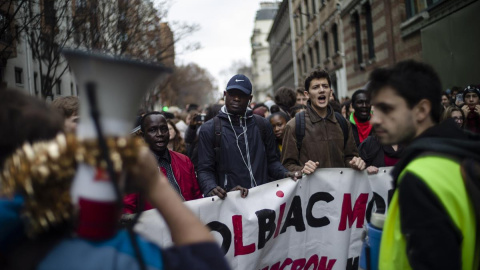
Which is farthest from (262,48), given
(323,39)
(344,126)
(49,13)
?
(344,126)

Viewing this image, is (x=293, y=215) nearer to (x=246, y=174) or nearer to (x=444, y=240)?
(x=246, y=174)

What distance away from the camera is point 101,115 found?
1.20m

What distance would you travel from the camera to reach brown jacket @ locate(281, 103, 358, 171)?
472cm

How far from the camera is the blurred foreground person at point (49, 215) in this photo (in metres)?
1.19

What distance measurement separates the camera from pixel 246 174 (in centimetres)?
439

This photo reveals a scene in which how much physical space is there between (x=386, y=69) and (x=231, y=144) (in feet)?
8.07

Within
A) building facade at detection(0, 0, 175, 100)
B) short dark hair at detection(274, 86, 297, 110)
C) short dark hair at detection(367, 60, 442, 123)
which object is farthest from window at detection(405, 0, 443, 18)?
short dark hair at detection(367, 60, 442, 123)

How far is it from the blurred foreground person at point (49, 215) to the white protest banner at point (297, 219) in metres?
2.33

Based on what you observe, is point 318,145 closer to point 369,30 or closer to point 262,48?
point 369,30

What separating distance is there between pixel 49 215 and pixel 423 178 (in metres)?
1.31

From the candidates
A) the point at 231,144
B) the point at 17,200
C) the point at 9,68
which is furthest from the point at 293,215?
the point at 9,68

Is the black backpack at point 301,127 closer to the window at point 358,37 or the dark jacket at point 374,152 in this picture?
the dark jacket at point 374,152

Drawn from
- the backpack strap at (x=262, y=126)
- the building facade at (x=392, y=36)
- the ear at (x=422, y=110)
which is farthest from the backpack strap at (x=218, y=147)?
the ear at (x=422, y=110)

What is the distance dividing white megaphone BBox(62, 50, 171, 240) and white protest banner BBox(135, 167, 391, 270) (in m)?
2.45
